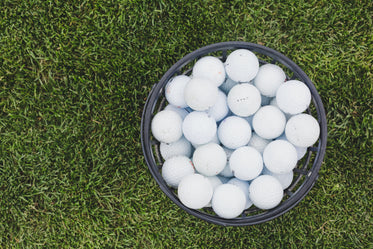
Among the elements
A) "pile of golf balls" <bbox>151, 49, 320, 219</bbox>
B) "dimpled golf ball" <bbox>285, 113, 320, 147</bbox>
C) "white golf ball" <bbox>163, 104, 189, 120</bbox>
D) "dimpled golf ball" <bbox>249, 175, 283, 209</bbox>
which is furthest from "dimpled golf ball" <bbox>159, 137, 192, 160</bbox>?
"dimpled golf ball" <bbox>285, 113, 320, 147</bbox>

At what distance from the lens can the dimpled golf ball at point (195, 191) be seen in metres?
1.38

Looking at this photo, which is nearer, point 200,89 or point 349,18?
point 200,89

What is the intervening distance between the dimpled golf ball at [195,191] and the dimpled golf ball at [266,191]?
0.63ft

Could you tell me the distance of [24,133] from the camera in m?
1.79

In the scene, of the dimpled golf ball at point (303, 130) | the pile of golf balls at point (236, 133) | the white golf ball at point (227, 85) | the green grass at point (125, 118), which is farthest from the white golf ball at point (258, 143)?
the green grass at point (125, 118)

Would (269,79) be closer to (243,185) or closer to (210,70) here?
(210,70)

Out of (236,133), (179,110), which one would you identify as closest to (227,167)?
(236,133)

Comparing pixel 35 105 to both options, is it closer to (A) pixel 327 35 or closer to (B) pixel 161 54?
(B) pixel 161 54

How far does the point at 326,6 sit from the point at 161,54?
0.89 m

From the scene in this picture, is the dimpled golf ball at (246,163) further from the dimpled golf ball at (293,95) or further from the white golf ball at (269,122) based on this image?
the dimpled golf ball at (293,95)

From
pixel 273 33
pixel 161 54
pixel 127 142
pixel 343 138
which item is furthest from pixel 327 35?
pixel 127 142

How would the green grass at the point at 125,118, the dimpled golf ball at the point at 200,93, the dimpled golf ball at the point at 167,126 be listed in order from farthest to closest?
the green grass at the point at 125,118 < the dimpled golf ball at the point at 167,126 < the dimpled golf ball at the point at 200,93

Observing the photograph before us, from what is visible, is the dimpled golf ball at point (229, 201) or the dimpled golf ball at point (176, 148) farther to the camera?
the dimpled golf ball at point (176, 148)

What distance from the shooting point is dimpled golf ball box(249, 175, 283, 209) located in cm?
140
